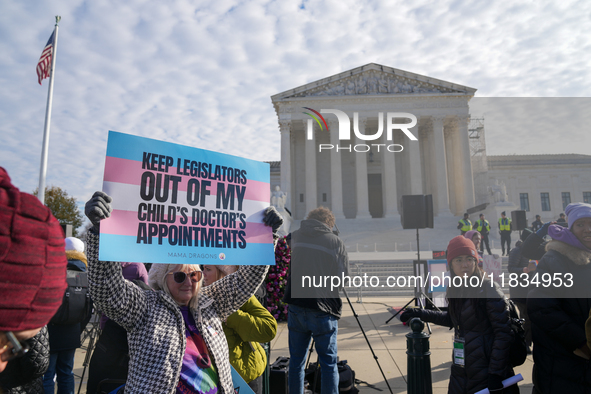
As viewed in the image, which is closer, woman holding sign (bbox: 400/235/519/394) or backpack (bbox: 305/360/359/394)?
woman holding sign (bbox: 400/235/519/394)

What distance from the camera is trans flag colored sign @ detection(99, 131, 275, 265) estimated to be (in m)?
2.10

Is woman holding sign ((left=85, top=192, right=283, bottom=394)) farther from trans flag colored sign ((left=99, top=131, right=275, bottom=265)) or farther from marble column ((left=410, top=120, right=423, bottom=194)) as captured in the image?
marble column ((left=410, top=120, right=423, bottom=194))

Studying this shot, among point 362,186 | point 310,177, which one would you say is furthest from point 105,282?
point 362,186

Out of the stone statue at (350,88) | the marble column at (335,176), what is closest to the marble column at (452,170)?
the stone statue at (350,88)

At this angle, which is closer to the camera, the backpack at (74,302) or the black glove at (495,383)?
the black glove at (495,383)

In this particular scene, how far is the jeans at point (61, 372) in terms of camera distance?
3.74 m

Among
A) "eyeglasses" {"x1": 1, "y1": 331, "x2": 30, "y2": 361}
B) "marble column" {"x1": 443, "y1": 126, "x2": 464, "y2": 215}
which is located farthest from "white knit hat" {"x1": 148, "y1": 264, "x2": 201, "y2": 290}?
"marble column" {"x1": 443, "y1": 126, "x2": 464, "y2": 215}

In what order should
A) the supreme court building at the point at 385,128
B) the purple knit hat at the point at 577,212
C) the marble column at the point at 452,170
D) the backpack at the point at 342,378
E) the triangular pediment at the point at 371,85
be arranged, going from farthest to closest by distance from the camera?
the marble column at the point at 452,170 → the triangular pediment at the point at 371,85 → the supreme court building at the point at 385,128 → the backpack at the point at 342,378 → the purple knit hat at the point at 577,212

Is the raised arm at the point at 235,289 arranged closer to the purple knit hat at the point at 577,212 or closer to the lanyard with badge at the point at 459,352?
the lanyard with badge at the point at 459,352

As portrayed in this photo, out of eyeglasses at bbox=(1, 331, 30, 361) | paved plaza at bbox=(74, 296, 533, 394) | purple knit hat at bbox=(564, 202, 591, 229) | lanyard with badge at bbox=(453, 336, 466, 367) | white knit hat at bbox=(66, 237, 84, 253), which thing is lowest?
paved plaza at bbox=(74, 296, 533, 394)

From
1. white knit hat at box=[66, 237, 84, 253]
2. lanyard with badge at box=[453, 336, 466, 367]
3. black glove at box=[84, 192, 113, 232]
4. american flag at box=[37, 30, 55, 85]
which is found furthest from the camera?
american flag at box=[37, 30, 55, 85]

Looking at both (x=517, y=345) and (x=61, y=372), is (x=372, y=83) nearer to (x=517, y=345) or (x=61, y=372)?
(x=517, y=345)

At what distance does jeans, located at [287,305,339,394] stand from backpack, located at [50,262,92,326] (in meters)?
2.12

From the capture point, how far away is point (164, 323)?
2.08m
